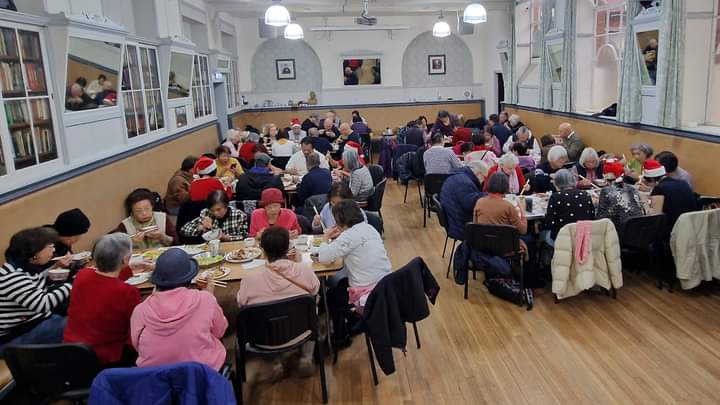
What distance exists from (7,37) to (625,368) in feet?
18.4

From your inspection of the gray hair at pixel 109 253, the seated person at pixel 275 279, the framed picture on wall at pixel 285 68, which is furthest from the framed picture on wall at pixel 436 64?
the gray hair at pixel 109 253

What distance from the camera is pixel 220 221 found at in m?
5.29

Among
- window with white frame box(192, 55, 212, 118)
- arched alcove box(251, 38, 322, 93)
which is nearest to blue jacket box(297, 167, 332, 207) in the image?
window with white frame box(192, 55, 212, 118)

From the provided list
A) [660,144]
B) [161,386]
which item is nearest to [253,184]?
[161,386]

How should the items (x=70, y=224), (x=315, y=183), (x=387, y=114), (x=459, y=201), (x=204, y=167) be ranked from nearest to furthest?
1. (x=70, y=224)
2. (x=459, y=201)
3. (x=315, y=183)
4. (x=204, y=167)
5. (x=387, y=114)

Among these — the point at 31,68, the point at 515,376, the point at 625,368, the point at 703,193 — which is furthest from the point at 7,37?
the point at 703,193

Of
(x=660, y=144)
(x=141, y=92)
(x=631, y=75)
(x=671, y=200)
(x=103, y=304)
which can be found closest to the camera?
(x=103, y=304)

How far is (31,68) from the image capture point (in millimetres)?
4770

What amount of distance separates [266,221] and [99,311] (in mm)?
1967

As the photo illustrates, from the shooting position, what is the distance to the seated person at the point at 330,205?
16.6ft

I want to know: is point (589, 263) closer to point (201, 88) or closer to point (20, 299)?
point (20, 299)

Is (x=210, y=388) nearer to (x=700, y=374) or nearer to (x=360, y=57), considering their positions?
(x=700, y=374)

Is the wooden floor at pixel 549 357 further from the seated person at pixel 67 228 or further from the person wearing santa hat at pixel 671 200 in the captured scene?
the seated person at pixel 67 228

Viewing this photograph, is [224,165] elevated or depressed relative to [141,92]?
depressed
